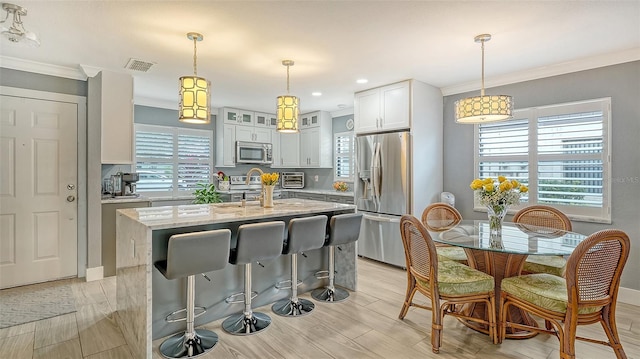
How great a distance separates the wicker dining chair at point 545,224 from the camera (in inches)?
113

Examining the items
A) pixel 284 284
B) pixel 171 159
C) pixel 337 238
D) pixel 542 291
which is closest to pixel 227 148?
pixel 171 159

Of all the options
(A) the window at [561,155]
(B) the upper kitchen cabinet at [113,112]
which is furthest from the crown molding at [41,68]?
(A) the window at [561,155]

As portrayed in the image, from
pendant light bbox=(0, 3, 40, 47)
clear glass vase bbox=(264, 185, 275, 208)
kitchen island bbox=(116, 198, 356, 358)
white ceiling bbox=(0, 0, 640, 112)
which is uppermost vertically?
white ceiling bbox=(0, 0, 640, 112)

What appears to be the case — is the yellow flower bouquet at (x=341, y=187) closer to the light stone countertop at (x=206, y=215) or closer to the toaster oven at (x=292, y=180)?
the toaster oven at (x=292, y=180)

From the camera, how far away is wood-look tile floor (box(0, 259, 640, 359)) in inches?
93.7

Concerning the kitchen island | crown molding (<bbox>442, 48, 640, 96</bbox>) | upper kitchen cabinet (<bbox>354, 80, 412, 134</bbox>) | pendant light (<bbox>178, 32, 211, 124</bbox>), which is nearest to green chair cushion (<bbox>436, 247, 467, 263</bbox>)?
the kitchen island

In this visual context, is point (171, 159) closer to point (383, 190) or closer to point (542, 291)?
point (383, 190)

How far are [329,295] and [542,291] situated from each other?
1.89 m

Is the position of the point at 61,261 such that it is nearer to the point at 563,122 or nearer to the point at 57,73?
the point at 57,73

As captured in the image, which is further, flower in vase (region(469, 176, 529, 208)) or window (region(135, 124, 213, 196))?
window (region(135, 124, 213, 196))

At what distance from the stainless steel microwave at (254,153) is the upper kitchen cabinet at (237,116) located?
41 centimetres

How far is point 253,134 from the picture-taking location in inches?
253

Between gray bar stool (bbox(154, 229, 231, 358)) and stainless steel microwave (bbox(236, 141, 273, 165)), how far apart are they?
393cm

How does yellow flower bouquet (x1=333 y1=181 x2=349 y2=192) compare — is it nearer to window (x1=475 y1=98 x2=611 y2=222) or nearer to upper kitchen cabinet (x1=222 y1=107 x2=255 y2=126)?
upper kitchen cabinet (x1=222 y1=107 x2=255 y2=126)
